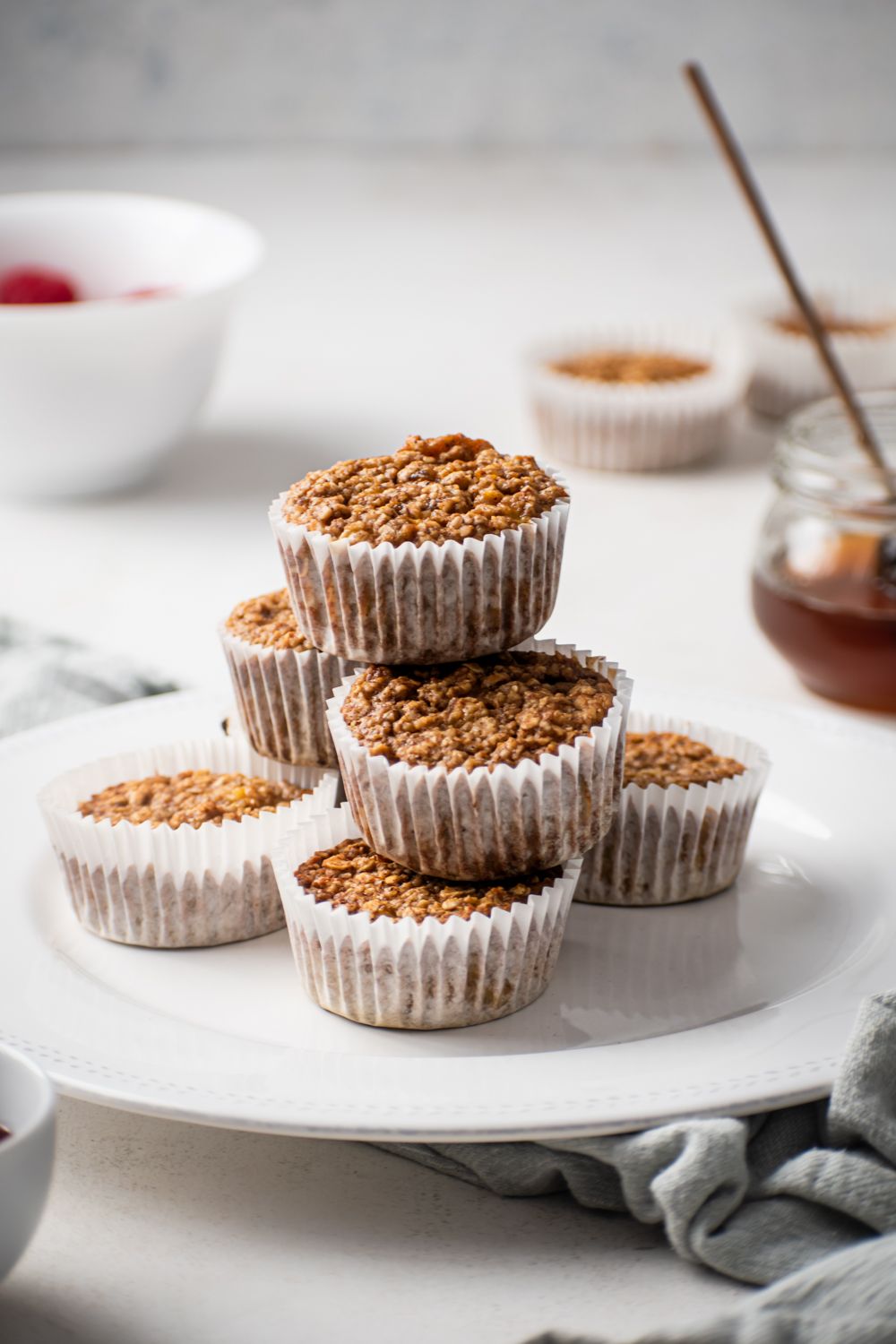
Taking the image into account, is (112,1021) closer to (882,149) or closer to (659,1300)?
(659,1300)

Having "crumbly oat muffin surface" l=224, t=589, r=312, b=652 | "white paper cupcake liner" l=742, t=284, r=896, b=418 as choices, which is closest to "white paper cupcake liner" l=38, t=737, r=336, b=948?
"crumbly oat muffin surface" l=224, t=589, r=312, b=652

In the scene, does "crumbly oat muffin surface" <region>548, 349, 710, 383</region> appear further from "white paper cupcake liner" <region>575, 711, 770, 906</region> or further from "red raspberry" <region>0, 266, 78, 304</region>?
"white paper cupcake liner" <region>575, 711, 770, 906</region>

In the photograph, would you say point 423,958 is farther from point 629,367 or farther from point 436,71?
point 436,71

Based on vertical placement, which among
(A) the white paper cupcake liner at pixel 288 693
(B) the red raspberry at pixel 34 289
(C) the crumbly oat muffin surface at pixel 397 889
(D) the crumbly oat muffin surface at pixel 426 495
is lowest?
(B) the red raspberry at pixel 34 289

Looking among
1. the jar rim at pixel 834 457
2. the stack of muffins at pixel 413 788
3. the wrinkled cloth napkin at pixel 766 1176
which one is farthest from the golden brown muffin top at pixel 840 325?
the wrinkled cloth napkin at pixel 766 1176

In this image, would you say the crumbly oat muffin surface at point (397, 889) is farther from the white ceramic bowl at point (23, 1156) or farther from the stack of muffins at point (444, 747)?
the white ceramic bowl at point (23, 1156)

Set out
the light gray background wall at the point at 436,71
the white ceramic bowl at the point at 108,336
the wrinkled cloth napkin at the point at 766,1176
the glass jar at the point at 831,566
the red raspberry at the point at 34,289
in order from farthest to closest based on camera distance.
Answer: the light gray background wall at the point at 436,71 → the red raspberry at the point at 34,289 → the white ceramic bowl at the point at 108,336 → the glass jar at the point at 831,566 → the wrinkled cloth napkin at the point at 766,1176
